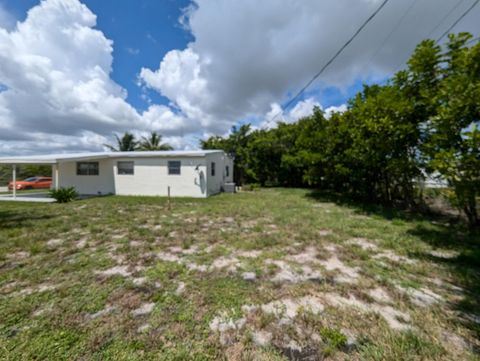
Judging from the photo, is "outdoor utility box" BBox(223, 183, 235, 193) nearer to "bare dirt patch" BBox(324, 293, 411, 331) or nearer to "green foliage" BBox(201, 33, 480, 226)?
"green foliage" BBox(201, 33, 480, 226)

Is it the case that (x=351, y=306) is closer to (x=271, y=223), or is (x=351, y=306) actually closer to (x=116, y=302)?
(x=116, y=302)

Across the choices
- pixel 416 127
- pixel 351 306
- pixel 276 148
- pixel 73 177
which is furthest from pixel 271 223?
pixel 73 177

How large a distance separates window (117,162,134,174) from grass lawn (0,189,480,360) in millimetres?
6968

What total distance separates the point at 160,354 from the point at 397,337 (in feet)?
6.81

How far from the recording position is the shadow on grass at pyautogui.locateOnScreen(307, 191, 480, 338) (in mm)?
2295

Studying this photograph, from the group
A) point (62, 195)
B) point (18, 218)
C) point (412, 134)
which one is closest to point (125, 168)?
point (62, 195)

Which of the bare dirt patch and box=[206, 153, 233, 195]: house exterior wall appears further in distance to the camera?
box=[206, 153, 233, 195]: house exterior wall

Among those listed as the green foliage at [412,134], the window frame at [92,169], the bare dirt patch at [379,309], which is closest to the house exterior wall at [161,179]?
the window frame at [92,169]

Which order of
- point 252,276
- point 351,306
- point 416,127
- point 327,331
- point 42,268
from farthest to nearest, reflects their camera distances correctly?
point 416,127, point 42,268, point 252,276, point 351,306, point 327,331

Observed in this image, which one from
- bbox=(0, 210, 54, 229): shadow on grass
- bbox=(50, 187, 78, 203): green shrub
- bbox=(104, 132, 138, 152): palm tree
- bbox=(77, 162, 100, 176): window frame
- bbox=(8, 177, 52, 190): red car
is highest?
bbox=(104, 132, 138, 152): palm tree

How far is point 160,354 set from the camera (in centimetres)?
168

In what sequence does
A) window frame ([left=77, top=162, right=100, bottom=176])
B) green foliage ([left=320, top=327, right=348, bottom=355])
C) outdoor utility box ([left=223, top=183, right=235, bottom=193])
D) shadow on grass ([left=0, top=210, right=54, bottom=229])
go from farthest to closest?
outdoor utility box ([left=223, top=183, right=235, bottom=193]), window frame ([left=77, top=162, right=100, bottom=176]), shadow on grass ([left=0, top=210, right=54, bottom=229]), green foliage ([left=320, top=327, right=348, bottom=355])

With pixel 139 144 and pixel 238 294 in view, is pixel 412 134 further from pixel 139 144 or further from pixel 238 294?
pixel 139 144

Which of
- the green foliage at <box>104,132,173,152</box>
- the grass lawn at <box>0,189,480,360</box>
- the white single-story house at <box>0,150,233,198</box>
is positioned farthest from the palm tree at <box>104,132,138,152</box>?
the grass lawn at <box>0,189,480,360</box>
